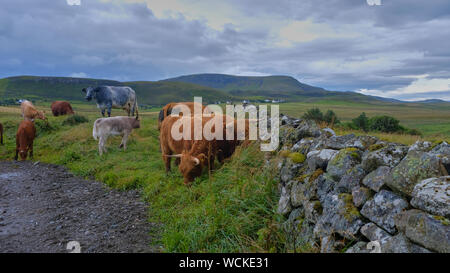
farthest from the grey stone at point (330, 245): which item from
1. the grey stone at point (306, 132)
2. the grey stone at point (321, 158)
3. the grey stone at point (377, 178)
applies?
the grey stone at point (306, 132)

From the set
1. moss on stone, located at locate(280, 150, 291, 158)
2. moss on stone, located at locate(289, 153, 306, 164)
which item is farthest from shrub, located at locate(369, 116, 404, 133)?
moss on stone, located at locate(289, 153, 306, 164)

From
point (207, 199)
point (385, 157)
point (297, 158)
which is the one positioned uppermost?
point (385, 157)

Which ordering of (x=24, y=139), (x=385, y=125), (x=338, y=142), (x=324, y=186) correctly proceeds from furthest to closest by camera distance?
1. (x=385, y=125)
2. (x=24, y=139)
3. (x=338, y=142)
4. (x=324, y=186)

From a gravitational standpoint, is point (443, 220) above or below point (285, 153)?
below

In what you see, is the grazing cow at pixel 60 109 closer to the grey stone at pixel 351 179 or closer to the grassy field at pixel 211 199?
the grassy field at pixel 211 199

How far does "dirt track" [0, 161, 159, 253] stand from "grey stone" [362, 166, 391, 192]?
3688 mm

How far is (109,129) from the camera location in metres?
12.9

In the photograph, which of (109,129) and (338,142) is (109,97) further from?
(338,142)

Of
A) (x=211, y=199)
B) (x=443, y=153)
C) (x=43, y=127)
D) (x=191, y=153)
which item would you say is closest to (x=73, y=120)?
(x=43, y=127)

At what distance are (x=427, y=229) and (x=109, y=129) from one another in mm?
12924

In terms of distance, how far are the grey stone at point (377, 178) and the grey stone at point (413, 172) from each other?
11 cm

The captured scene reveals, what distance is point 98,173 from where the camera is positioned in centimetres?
1030

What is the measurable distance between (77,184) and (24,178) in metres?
2.54
